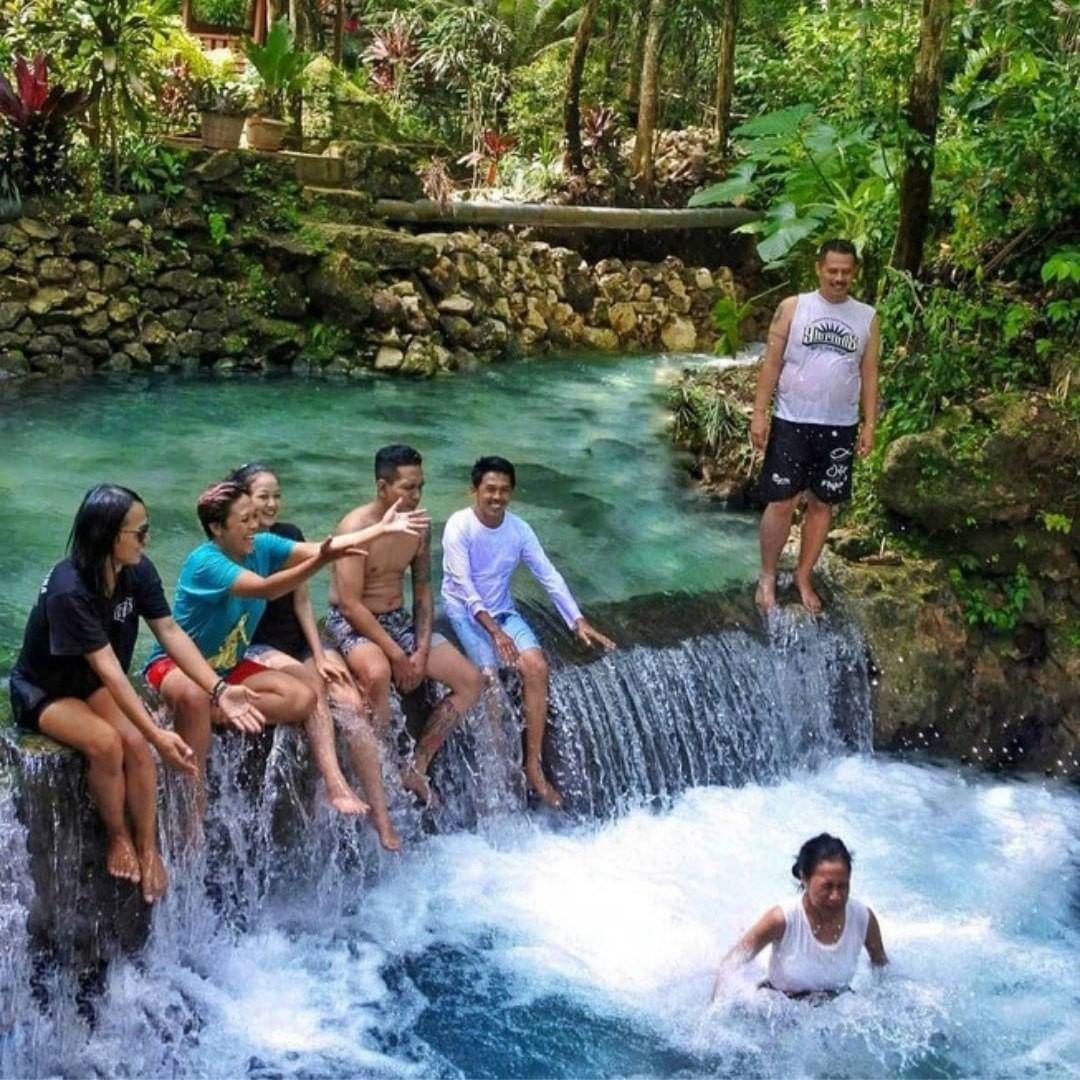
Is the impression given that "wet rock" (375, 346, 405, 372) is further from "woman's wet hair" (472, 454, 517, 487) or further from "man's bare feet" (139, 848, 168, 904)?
"man's bare feet" (139, 848, 168, 904)

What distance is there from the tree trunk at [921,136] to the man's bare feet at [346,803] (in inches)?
201

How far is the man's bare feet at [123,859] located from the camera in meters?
5.09

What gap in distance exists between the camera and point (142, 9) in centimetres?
1295

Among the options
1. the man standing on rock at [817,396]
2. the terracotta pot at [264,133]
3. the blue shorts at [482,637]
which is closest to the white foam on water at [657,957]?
the blue shorts at [482,637]

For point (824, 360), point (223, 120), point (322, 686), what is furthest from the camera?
point (223, 120)

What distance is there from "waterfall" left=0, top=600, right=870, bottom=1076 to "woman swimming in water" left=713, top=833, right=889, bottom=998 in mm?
1693

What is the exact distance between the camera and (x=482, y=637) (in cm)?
670

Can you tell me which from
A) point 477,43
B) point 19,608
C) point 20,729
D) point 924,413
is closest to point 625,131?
A: point 477,43

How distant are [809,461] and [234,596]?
3.26m

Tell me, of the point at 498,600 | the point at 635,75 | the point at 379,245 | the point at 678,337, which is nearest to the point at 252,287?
the point at 379,245

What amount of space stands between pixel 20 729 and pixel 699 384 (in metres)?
6.85

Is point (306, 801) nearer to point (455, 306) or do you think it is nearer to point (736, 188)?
point (736, 188)

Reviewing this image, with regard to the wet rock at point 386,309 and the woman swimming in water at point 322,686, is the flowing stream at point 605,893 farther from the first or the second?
the wet rock at point 386,309

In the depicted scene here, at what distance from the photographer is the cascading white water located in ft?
17.4
